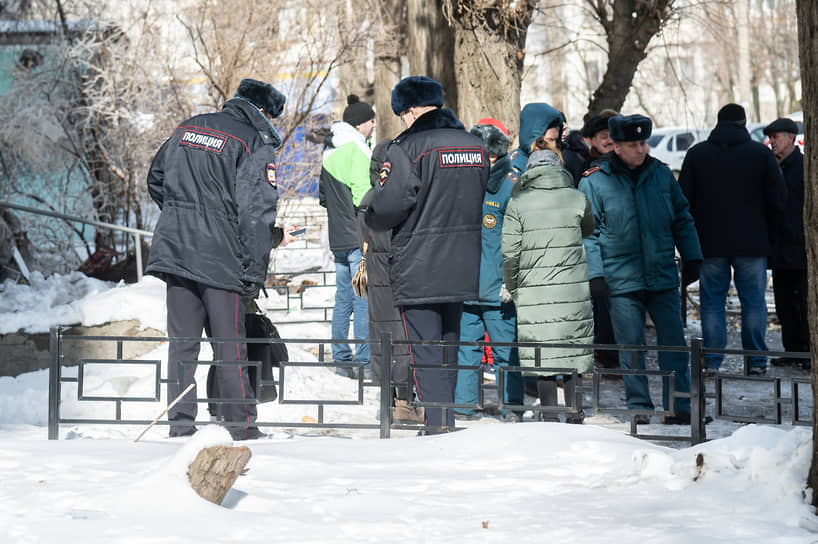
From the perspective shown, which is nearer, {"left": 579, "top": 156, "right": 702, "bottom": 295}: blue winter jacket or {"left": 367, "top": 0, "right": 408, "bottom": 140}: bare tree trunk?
{"left": 579, "top": 156, "right": 702, "bottom": 295}: blue winter jacket

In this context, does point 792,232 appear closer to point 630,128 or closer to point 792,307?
point 792,307

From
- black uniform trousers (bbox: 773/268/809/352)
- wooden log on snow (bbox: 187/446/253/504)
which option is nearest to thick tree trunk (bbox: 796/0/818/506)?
wooden log on snow (bbox: 187/446/253/504)

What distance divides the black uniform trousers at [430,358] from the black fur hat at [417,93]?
1.05m

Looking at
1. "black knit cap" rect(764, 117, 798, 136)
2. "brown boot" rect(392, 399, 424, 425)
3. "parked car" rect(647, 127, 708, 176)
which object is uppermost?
"parked car" rect(647, 127, 708, 176)

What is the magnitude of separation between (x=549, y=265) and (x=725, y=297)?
2.44m

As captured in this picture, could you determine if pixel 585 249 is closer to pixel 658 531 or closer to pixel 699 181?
pixel 699 181

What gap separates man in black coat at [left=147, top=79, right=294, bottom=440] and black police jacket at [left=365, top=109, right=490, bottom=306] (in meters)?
0.63

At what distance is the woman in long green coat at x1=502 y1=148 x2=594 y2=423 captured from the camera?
5523mm

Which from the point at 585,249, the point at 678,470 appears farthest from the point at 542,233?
the point at 678,470

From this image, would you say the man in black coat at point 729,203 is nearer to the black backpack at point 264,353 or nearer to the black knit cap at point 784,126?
the black knit cap at point 784,126

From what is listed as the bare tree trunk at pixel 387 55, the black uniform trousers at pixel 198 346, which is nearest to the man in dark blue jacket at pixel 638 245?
the black uniform trousers at pixel 198 346

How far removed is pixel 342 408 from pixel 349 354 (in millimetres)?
1061

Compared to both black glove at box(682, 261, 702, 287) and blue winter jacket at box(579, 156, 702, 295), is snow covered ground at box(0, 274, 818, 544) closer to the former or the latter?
blue winter jacket at box(579, 156, 702, 295)

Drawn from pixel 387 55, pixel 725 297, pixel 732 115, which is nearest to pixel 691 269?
pixel 725 297
